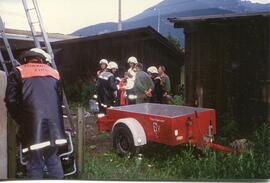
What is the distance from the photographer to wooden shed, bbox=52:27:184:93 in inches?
231

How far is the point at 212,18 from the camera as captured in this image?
5590mm

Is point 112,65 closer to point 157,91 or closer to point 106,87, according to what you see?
point 106,87

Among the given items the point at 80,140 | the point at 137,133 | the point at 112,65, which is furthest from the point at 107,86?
the point at 80,140

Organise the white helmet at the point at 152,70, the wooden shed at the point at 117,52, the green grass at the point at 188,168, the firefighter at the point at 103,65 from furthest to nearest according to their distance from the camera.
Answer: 1. the white helmet at the point at 152,70
2. the firefighter at the point at 103,65
3. the wooden shed at the point at 117,52
4. the green grass at the point at 188,168

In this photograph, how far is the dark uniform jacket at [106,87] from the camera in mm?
6465

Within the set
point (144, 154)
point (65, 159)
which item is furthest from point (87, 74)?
point (65, 159)

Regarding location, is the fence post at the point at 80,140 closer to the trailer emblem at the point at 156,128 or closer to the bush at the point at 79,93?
the bush at the point at 79,93

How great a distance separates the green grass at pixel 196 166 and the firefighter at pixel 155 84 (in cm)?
127

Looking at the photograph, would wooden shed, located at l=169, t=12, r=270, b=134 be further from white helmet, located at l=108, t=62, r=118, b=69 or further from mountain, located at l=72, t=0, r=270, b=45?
white helmet, located at l=108, t=62, r=118, b=69

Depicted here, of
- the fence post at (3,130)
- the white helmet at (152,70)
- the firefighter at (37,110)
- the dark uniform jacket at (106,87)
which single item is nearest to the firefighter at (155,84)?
the white helmet at (152,70)

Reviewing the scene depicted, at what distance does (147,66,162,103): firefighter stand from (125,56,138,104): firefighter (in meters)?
0.34

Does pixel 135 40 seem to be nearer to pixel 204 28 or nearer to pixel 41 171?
pixel 204 28

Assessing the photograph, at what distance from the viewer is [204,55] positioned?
6109 mm

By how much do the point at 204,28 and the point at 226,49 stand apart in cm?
58
